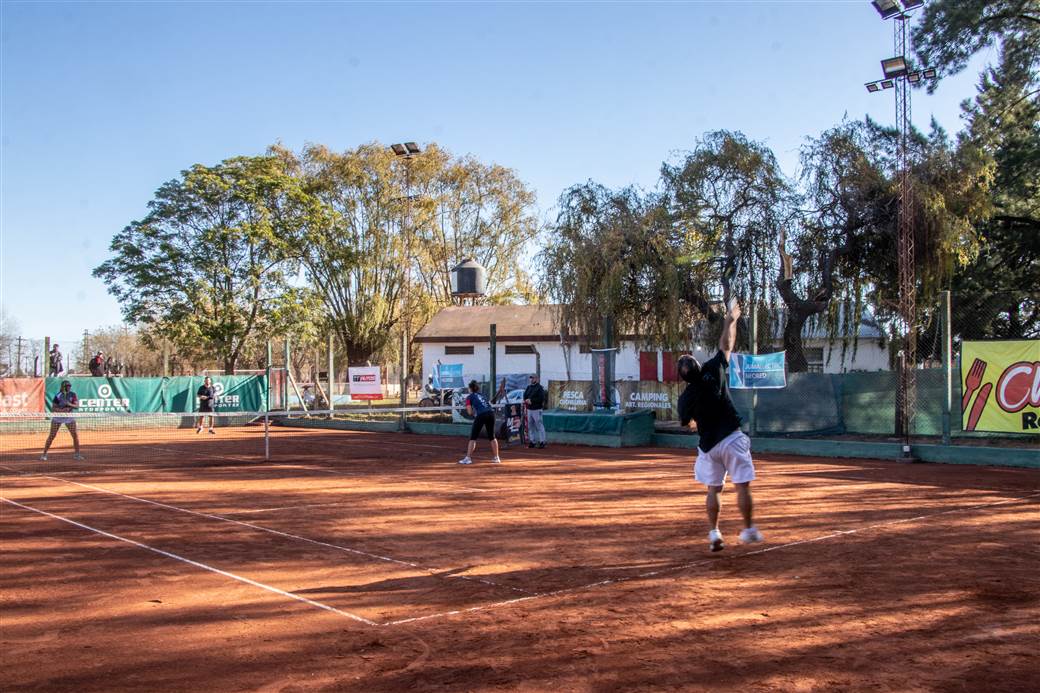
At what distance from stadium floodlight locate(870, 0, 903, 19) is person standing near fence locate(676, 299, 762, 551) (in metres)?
15.1

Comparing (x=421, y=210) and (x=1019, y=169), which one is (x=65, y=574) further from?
(x=421, y=210)

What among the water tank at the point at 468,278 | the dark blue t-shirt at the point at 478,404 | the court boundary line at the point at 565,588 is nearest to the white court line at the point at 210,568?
the court boundary line at the point at 565,588

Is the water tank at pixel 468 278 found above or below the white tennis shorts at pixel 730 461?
above

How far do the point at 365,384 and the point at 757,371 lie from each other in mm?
17050

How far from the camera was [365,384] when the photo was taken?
3197 centimetres

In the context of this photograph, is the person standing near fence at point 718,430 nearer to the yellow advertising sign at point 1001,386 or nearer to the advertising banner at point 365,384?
the yellow advertising sign at point 1001,386

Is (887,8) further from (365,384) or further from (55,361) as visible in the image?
(55,361)

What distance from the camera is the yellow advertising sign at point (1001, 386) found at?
49.7 feet

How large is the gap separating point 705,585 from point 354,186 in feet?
149

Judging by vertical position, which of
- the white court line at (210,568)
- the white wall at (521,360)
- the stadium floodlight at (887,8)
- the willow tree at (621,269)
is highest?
the stadium floodlight at (887,8)

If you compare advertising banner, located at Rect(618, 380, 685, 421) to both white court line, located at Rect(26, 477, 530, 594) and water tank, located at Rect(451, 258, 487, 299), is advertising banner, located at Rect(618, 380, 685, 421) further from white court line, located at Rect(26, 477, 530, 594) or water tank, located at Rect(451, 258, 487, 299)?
water tank, located at Rect(451, 258, 487, 299)

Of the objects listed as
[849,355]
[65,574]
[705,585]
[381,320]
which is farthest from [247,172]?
[705,585]

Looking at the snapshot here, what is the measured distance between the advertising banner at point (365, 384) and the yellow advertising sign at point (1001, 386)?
68.6 feet

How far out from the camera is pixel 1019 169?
85.9ft
